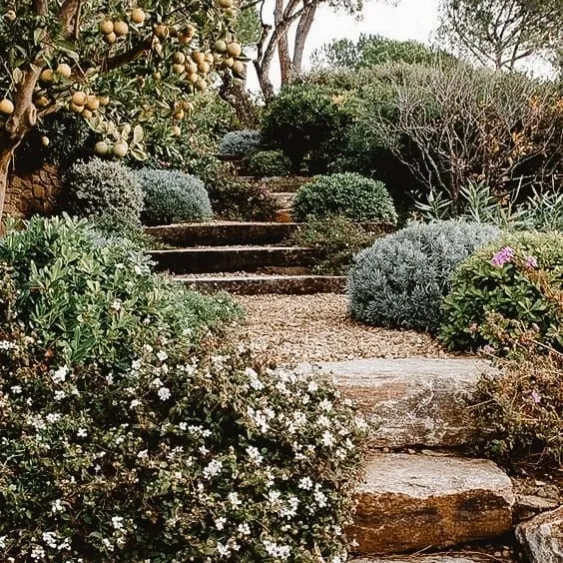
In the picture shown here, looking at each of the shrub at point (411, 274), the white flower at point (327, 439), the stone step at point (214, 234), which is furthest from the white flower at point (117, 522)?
the stone step at point (214, 234)

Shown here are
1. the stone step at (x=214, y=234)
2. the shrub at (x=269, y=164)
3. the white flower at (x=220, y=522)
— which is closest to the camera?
the white flower at (x=220, y=522)

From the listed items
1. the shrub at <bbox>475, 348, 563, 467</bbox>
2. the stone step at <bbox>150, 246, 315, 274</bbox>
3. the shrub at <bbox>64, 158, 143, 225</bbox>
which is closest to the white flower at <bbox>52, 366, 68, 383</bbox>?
the shrub at <bbox>475, 348, 563, 467</bbox>

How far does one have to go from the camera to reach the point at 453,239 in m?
5.09

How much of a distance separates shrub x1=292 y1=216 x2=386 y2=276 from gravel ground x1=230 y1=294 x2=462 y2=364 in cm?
117

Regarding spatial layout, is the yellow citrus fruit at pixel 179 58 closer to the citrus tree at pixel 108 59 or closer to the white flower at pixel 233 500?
the citrus tree at pixel 108 59

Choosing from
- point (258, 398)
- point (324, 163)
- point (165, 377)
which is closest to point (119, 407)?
point (165, 377)

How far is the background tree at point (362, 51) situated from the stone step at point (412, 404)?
17.3 m

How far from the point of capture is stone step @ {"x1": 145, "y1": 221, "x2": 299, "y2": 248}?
7.99m

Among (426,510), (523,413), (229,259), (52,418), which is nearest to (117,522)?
(52,418)

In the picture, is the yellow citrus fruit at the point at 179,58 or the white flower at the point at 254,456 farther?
the yellow citrus fruit at the point at 179,58

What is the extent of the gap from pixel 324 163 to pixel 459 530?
32.1 ft

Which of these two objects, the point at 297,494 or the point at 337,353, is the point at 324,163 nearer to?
the point at 337,353

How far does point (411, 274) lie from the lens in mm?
4934

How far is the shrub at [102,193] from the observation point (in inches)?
307
